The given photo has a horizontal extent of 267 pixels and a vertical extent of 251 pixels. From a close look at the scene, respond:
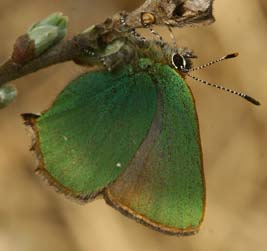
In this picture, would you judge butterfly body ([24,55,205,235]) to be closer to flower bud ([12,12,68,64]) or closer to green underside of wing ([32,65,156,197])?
green underside of wing ([32,65,156,197])

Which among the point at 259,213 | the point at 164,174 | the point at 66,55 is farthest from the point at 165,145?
the point at 259,213

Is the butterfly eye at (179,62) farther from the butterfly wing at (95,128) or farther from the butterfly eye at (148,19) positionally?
the butterfly eye at (148,19)

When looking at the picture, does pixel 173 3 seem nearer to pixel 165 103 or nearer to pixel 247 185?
pixel 165 103

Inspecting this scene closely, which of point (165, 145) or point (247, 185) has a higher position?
point (165, 145)

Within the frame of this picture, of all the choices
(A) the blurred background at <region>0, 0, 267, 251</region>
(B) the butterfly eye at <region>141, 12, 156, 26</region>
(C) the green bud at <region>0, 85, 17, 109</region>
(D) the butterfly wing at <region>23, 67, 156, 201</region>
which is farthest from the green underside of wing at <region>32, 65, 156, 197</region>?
(A) the blurred background at <region>0, 0, 267, 251</region>

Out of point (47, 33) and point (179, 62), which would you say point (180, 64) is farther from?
point (47, 33)

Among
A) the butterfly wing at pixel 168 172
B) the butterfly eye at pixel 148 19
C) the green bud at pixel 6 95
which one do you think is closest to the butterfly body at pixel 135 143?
the butterfly wing at pixel 168 172
